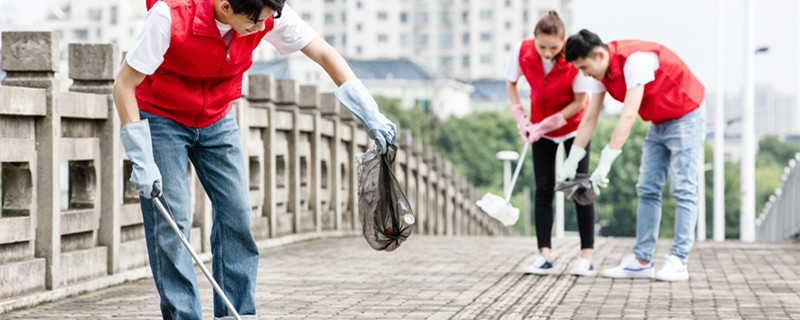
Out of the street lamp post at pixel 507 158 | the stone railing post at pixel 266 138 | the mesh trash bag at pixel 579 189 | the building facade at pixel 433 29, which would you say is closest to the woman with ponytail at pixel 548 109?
the mesh trash bag at pixel 579 189

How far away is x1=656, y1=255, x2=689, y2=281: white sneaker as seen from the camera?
330 inches

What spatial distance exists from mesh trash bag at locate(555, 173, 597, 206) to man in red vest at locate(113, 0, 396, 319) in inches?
134

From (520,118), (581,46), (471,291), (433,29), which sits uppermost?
(433,29)

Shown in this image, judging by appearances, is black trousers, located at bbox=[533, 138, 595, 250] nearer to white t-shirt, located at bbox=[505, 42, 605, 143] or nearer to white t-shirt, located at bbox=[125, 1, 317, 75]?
white t-shirt, located at bbox=[505, 42, 605, 143]

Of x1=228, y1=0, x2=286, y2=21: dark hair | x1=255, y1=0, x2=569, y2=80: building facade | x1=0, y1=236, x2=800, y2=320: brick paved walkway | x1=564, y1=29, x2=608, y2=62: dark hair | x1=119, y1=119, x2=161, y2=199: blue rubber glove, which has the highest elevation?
x1=255, y1=0, x2=569, y2=80: building facade

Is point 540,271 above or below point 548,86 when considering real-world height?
below

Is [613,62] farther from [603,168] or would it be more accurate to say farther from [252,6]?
[252,6]

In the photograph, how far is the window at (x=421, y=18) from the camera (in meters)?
147

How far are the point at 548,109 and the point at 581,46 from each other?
89 centimetres

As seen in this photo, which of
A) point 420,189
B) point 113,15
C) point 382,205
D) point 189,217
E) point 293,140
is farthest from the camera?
point 113,15

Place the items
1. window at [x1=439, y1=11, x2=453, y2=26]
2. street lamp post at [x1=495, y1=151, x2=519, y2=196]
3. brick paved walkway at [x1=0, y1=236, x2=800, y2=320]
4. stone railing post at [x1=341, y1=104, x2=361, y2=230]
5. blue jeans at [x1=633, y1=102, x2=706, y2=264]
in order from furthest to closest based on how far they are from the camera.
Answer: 1. window at [x1=439, y1=11, x2=453, y2=26]
2. street lamp post at [x1=495, y1=151, x2=519, y2=196]
3. stone railing post at [x1=341, y1=104, x2=361, y2=230]
4. blue jeans at [x1=633, y1=102, x2=706, y2=264]
5. brick paved walkway at [x1=0, y1=236, x2=800, y2=320]

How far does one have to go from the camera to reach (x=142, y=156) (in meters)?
4.70

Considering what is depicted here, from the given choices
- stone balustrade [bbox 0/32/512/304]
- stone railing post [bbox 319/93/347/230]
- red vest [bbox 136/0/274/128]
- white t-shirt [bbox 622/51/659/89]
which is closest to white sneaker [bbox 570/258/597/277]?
white t-shirt [bbox 622/51/659/89]

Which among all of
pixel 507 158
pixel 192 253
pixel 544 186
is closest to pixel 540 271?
pixel 544 186
